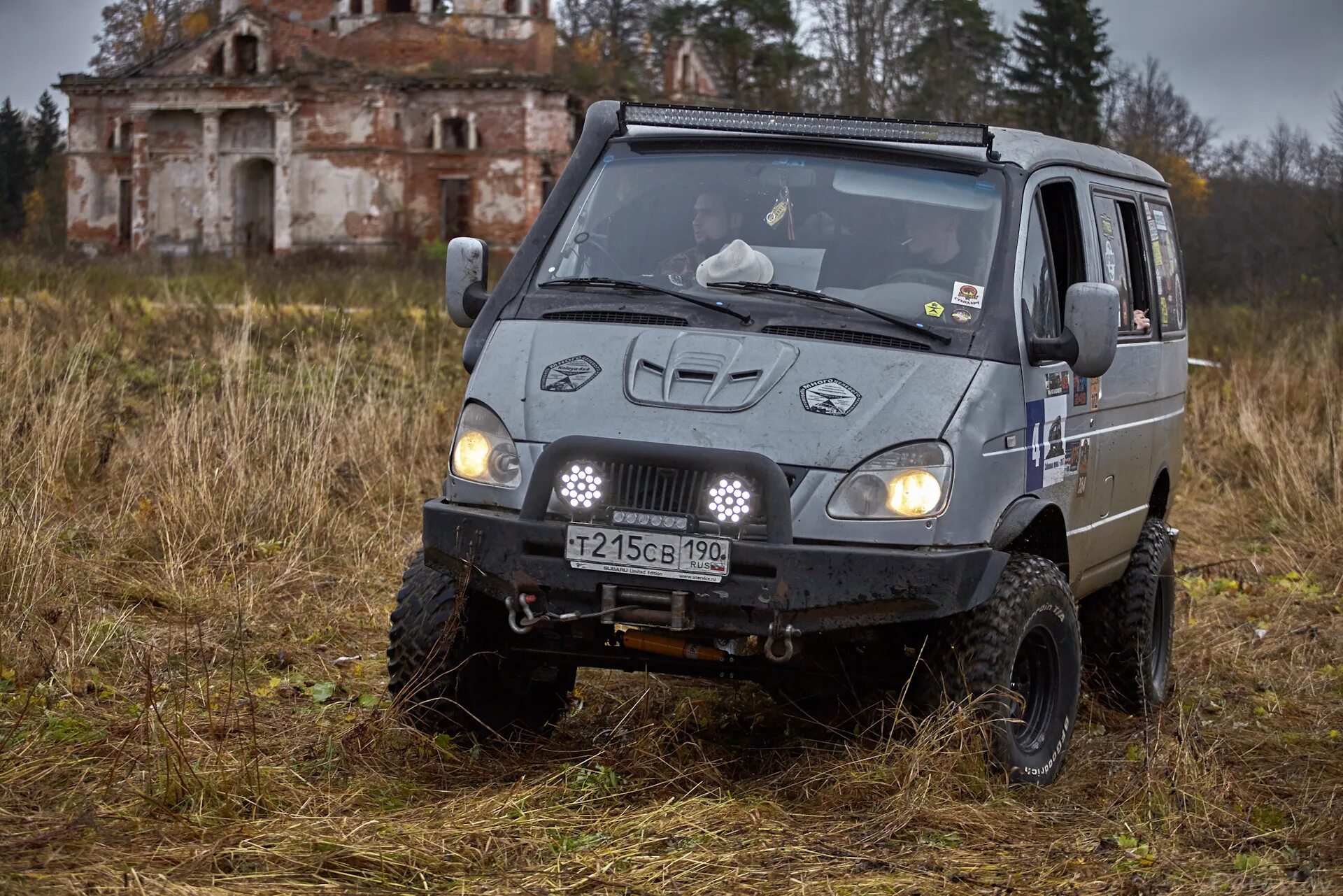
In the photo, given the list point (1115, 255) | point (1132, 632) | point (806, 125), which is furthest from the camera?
point (1132, 632)

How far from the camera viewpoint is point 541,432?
15.8 feet

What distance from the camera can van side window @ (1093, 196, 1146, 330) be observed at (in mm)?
6398

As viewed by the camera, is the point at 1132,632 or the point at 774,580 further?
the point at 1132,632

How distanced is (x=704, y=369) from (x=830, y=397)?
1.29 ft

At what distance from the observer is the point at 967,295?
17.3 feet

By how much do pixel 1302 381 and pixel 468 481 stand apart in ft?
36.7

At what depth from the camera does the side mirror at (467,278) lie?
5.77 meters

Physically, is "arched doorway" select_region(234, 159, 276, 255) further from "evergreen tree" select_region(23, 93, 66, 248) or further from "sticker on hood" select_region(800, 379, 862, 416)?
"sticker on hood" select_region(800, 379, 862, 416)

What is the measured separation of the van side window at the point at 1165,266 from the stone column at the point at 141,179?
4413 cm

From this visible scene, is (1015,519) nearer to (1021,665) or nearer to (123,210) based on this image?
(1021,665)

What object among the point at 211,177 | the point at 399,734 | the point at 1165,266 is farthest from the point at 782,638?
the point at 211,177

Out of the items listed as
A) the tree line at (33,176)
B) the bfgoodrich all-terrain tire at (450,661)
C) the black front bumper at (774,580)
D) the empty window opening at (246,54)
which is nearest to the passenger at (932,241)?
the black front bumper at (774,580)

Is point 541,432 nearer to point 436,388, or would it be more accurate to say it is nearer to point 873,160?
point 873,160

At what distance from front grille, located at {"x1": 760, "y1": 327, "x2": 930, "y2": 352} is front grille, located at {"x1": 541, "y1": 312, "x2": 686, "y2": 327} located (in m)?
0.30
